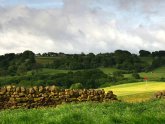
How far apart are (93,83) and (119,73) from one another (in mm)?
30732

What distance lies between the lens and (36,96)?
86.6ft

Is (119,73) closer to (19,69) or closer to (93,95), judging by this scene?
(19,69)

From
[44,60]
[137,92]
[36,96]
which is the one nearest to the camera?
[36,96]

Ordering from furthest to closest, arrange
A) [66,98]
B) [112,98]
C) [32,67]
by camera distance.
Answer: [32,67]
[112,98]
[66,98]

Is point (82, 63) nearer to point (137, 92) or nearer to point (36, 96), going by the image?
point (137, 92)

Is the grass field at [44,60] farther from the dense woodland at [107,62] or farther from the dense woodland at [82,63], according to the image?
the dense woodland at [107,62]

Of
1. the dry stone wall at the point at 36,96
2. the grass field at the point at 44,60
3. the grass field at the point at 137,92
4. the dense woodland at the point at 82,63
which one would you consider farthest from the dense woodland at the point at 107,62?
the dry stone wall at the point at 36,96

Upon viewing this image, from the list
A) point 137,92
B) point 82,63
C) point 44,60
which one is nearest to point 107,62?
point 82,63

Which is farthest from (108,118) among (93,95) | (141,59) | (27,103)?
(141,59)

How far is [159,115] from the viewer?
16906mm

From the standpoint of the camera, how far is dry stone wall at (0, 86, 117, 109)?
84.5 ft

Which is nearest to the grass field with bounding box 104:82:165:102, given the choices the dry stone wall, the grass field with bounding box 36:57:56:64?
the dry stone wall

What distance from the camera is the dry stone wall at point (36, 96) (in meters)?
25.8

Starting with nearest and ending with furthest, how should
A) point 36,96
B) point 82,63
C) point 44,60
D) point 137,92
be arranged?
1. point 36,96
2. point 137,92
3. point 82,63
4. point 44,60
